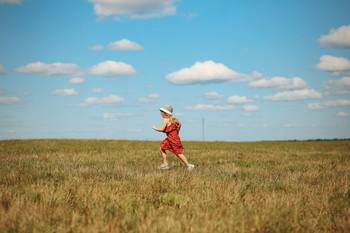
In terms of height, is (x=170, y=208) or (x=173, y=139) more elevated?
(x=173, y=139)

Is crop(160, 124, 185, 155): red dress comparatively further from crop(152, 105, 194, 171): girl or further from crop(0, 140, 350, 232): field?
crop(0, 140, 350, 232): field

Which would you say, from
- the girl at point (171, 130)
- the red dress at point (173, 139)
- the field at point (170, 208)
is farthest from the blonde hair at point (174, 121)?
the field at point (170, 208)

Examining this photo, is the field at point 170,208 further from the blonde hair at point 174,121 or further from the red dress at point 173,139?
the blonde hair at point 174,121

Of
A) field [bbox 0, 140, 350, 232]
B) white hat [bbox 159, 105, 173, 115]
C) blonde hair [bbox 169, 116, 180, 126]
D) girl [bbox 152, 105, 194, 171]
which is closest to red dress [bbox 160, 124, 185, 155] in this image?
girl [bbox 152, 105, 194, 171]

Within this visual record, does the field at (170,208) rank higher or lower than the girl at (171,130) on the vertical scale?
lower

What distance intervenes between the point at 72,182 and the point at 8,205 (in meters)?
1.78

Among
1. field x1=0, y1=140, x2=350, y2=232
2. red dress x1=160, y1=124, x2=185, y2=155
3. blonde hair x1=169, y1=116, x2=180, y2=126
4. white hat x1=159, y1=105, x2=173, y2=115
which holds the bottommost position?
field x1=0, y1=140, x2=350, y2=232

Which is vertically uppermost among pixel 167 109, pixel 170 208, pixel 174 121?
pixel 167 109

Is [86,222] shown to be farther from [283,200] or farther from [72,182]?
[283,200]

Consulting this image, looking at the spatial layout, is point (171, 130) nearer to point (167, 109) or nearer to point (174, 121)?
point (174, 121)

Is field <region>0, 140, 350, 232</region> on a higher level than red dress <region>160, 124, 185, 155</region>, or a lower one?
lower

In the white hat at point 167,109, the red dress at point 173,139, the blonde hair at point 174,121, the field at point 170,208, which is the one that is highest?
the white hat at point 167,109

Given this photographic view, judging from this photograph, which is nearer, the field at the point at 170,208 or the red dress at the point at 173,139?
the field at the point at 170,208

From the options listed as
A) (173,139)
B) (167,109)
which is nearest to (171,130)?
(173,139)
